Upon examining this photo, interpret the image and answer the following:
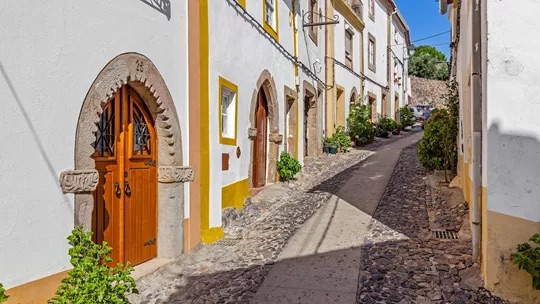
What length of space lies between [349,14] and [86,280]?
16189mm

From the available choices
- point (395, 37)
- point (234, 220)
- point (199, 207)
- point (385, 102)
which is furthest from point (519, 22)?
point (395, 37)

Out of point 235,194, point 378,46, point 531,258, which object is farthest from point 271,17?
point 378,46

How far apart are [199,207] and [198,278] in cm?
126

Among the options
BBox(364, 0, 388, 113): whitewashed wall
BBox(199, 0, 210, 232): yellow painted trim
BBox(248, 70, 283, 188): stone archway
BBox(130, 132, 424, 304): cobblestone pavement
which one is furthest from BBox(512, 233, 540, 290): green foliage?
BBox(364, 0, 388, 113): whitewashed wall

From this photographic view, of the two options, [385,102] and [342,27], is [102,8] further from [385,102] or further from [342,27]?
[385,102]

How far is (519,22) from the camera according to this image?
3.99 m

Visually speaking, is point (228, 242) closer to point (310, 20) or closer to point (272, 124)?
point (272, 124)

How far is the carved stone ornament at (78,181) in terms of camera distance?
11.8 feet

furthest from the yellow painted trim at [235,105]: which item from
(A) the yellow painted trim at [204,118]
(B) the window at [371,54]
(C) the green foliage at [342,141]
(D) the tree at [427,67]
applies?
(D) the tree at [427,67]

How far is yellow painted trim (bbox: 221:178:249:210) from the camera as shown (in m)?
7.02

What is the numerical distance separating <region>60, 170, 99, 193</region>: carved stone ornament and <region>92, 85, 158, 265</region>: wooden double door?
507 millimetres

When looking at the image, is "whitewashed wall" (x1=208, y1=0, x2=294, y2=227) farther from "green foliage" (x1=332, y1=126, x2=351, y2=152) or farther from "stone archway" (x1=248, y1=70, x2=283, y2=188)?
"green foliage" (x1=332, y1=126, x2=351, y2=152)

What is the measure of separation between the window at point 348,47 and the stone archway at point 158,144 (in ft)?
43.7

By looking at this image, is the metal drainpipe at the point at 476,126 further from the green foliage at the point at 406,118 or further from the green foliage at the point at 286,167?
the green foliage at the point at 406,118
